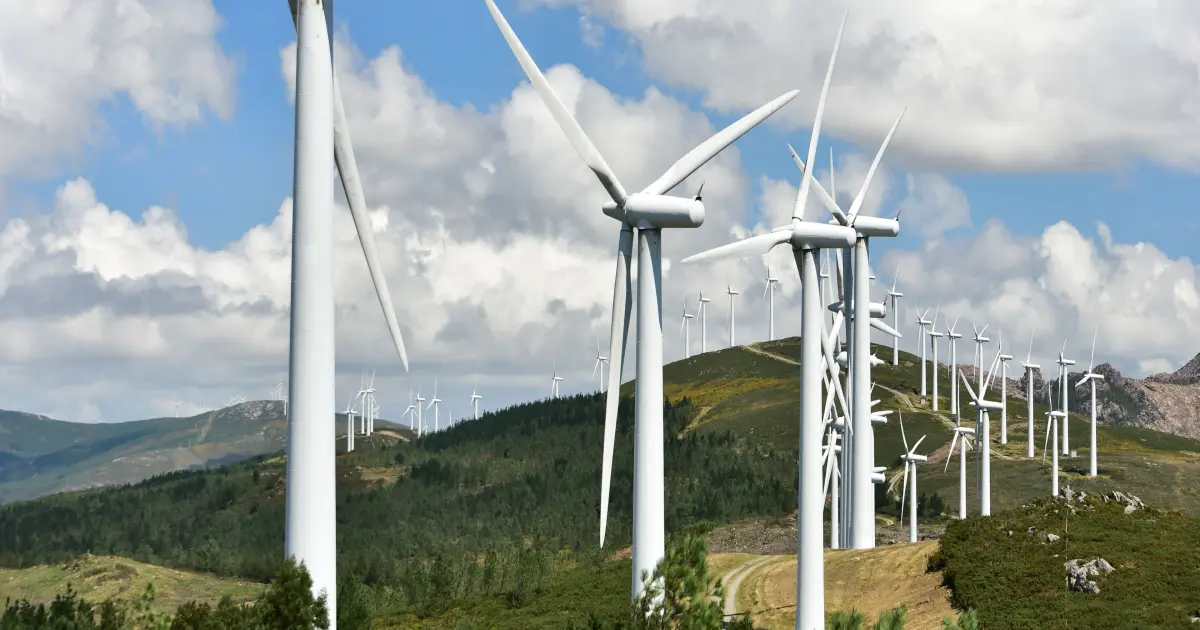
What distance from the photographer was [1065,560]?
100875 mm

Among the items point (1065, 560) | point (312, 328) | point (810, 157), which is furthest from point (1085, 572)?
point (312, 328)

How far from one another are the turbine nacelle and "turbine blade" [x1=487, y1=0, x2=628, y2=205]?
69 centimetres

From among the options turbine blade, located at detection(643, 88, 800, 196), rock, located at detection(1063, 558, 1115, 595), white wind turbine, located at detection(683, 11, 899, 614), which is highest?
turbine blade, located at detection(643, 88, 800, 196)

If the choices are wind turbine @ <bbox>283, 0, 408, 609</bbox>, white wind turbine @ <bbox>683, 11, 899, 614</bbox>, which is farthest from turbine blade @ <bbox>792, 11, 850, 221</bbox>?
wind turbine @ <bbox>283, 0, 408, 609</bbox>

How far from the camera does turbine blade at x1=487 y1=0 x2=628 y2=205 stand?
53.7 m

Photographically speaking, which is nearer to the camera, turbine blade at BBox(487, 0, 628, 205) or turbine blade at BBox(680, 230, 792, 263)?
turbine blade at BBox(487, 0, 628, 205)

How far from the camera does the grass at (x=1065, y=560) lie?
295 feet

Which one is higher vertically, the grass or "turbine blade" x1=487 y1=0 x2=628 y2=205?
"turbine blade" x1=487 y1=0 x2=628 y2=205

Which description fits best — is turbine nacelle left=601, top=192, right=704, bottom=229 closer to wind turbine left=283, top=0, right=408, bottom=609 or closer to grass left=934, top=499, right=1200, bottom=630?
wind turbine left=283, top=0, right=408, bottom=609

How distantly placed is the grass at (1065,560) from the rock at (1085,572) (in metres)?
0.54

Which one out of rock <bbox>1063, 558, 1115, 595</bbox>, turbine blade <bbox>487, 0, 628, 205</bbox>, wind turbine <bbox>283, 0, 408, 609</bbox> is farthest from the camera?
rock <bbox>1063, 558, 1115, 595</bbox>

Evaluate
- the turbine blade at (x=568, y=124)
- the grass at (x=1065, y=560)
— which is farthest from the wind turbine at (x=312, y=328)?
the grass at (x=1065, y=560)

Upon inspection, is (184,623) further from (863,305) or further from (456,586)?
(456,586)

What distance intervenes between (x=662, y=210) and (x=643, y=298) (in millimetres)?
3915
